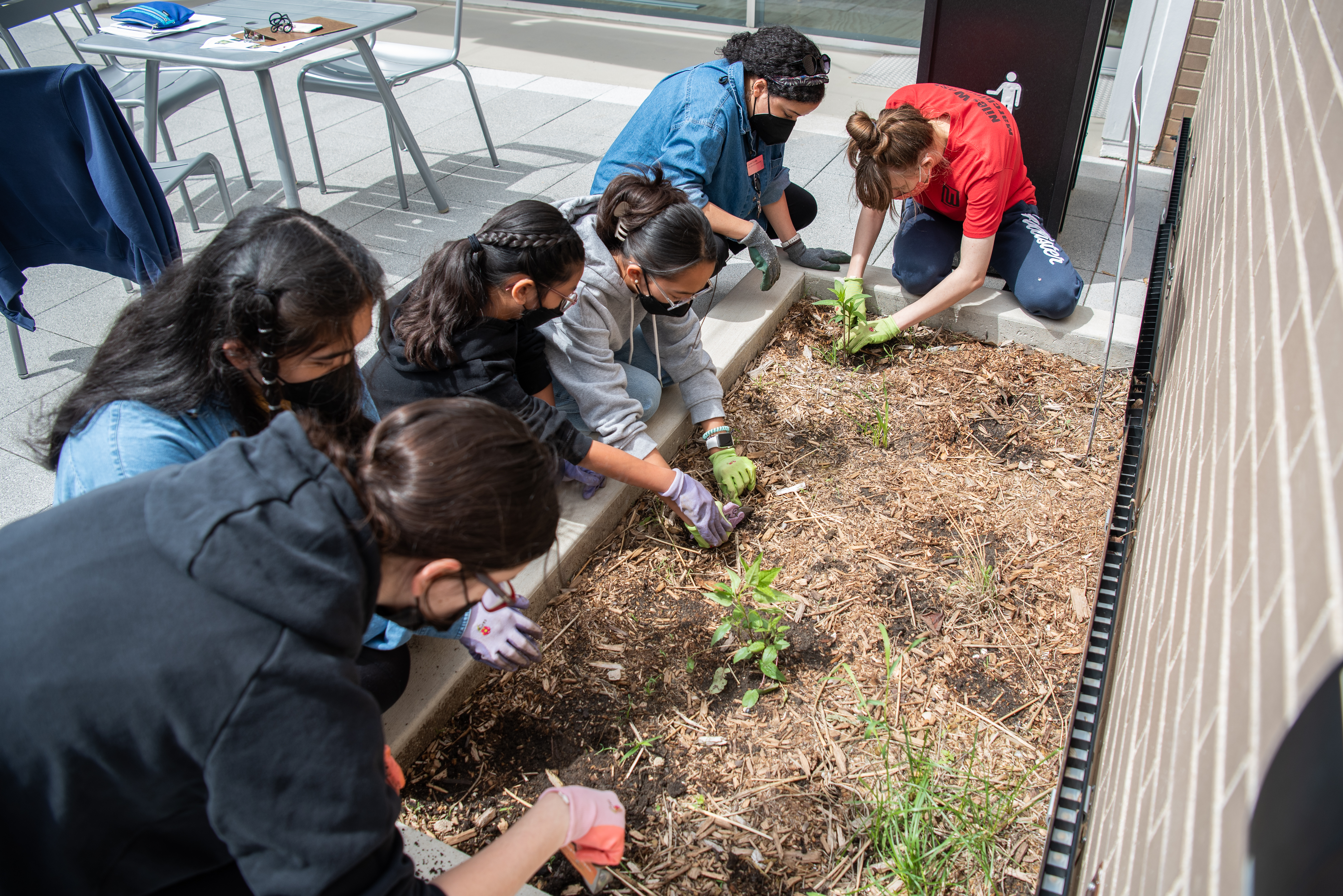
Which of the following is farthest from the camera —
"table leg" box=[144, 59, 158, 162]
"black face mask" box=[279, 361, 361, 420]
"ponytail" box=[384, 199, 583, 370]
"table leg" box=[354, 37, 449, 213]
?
"table leg" box=[354, 37, 449, 213]

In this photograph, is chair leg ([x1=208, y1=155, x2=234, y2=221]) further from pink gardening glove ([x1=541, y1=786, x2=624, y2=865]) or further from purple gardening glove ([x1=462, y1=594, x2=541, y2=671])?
pink gardening glove ([x1=541, y1=786, x2=624, y2=865])

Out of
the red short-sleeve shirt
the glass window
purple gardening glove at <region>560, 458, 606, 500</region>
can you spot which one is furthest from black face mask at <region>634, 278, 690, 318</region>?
the glass window

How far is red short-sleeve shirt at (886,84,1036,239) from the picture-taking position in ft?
10.1

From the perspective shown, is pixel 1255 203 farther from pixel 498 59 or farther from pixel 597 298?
pixel 498 59

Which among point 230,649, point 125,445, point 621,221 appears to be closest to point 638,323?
point 621,221

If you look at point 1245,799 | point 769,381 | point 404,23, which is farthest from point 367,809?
point 404,23

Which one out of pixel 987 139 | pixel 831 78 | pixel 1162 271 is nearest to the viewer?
pixel 987 139

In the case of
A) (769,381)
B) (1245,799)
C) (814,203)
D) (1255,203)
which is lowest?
(769,381)

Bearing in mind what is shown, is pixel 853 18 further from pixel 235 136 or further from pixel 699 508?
pixel 699 508

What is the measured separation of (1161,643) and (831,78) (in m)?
6.25

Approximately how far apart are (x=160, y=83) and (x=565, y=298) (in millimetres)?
3432

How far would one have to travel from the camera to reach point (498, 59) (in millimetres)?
6902

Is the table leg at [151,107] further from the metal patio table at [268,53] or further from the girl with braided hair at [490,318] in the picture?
the girl with braided hair at [490,318]

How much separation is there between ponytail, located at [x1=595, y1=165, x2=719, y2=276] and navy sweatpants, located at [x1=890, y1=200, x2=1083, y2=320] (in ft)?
4.45
